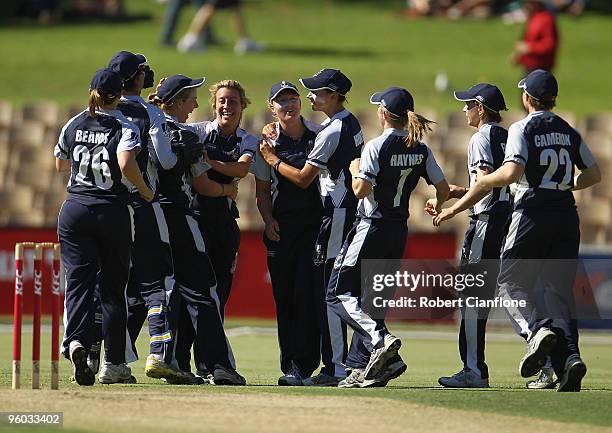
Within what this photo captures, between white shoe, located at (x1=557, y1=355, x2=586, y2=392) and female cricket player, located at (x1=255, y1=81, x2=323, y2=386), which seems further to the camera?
female cricket player, located at (x1=255, y1=81, x2=323, y2=386)

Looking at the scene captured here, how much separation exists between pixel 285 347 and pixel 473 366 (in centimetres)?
148

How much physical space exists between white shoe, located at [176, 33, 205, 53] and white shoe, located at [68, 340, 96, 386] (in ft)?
57.6

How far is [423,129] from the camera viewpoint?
9.68 metres

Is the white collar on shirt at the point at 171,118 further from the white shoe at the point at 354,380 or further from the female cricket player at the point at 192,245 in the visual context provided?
the white shoe at the point at 354,380

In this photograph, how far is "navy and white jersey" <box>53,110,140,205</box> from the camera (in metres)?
9.26

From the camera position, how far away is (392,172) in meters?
9.68

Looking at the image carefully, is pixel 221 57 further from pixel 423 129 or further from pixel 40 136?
pixel 423 129

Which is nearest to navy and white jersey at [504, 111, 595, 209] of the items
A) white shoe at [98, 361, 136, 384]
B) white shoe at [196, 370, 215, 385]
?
white shoe at [196, 370, 215, 385]

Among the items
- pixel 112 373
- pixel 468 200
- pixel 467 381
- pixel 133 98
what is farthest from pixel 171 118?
pixel 467 381

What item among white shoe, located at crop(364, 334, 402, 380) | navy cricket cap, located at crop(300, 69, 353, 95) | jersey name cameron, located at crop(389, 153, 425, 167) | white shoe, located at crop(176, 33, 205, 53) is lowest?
white shoe, located at crop(364, 334, 402, 380)

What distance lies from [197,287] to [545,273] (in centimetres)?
255

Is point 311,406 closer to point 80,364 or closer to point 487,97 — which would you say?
point 80,364

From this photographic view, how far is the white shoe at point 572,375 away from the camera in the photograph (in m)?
9.37

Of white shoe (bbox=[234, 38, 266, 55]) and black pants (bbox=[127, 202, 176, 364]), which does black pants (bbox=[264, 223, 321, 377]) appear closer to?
black pants (bbox=[127, 202, 176, 364])
